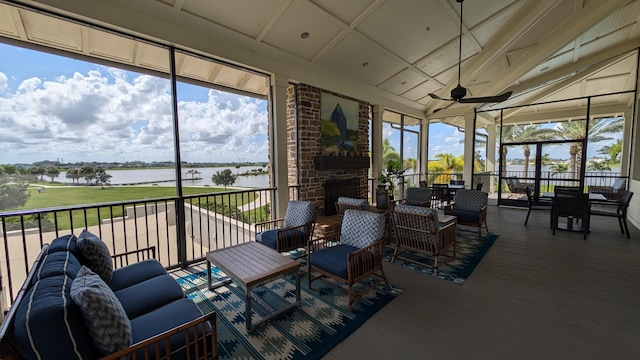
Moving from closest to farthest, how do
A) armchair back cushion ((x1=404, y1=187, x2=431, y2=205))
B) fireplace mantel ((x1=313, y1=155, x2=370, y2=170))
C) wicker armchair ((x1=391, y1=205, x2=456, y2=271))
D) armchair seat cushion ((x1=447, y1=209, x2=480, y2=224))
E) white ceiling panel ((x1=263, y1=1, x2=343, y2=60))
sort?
wicker armchair ((x1=391, y1=205, x2=456, y2=271))
white ceiling panel ((x1=263, y1=1, x2=343, y2=60))
armchair seat cushion ((x1=447, y1=209, x2=480, y2=224))
fireplace mantel ((x1=313, y1=155, x2=370, y2=170))
armchair back cushion ((x1=404, y1=187, x2=431, y2=205))

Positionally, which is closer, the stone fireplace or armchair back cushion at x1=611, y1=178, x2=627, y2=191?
the stone fireplace

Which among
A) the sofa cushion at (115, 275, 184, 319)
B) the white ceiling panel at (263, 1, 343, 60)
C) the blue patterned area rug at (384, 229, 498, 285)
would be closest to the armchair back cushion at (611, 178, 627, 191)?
the blue patterned area rug at (384, 229, 498, 285)

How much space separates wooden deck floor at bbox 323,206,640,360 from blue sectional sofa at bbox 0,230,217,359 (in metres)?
1.19

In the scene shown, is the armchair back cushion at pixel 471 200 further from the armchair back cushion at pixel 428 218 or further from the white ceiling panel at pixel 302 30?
the white ceiling panel at pixel 302 30

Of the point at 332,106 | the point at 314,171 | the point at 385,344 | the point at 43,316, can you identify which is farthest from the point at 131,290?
the point at 332,106

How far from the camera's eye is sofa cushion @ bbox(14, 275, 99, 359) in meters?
1.07

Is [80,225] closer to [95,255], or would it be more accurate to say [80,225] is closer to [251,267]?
[95,255]

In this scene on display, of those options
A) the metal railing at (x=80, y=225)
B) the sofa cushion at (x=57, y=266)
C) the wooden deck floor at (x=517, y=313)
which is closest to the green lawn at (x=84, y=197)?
the metal railing at (x=80, y=225)

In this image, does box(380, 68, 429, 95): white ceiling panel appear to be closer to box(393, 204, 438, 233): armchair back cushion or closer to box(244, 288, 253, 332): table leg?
box(393, 204, 438, 233): armchair back cushion

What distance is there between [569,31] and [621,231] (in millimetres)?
4226

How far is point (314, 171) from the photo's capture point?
5.28 meters

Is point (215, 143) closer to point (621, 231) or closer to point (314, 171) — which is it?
point (314, 171)

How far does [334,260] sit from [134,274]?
1982 millimetres

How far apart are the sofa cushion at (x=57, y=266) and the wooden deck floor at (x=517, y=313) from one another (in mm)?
1956
